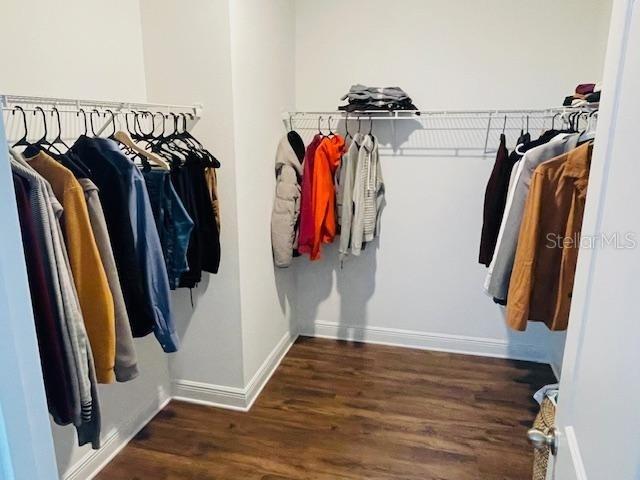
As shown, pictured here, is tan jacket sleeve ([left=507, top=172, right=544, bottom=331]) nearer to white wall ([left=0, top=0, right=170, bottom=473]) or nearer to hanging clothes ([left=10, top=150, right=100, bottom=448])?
hanging clothes ([left=10, top=150, right=100, bottom=448])

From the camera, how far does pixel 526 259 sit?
6.29 ft

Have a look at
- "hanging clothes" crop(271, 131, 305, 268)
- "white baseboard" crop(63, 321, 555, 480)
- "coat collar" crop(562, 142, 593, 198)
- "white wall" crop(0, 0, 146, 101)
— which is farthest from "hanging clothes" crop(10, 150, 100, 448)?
"coat collar" crop(562, 142, 593, 198)

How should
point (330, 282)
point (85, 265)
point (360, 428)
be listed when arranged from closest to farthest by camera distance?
point (85, 265) < point (360, 428) < point (330, 282)

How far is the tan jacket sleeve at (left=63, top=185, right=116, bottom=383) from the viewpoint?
1.44m

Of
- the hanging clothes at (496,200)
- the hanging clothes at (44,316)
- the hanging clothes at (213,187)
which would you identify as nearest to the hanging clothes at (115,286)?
the hanging clothes at (44,316)

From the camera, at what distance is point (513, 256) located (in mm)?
2045

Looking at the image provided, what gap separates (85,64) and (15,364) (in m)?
1.66

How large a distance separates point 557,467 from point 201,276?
185cm

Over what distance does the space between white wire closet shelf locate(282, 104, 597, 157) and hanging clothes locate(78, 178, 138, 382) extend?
1.65m

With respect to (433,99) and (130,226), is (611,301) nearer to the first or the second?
(130,226)

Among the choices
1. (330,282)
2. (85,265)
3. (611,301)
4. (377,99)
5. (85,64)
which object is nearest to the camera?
(611,301)

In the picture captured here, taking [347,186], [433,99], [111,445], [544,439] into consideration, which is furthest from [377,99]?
[111,445]

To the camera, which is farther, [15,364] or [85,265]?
[85,265]

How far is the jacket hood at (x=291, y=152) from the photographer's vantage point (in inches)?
111
